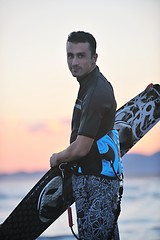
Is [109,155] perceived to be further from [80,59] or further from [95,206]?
[80,59]

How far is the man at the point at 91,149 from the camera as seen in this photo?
2959mm

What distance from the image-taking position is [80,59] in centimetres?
306

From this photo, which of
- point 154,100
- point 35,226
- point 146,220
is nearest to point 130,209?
point 146,220

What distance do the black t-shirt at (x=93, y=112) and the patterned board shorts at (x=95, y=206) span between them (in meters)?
0.06

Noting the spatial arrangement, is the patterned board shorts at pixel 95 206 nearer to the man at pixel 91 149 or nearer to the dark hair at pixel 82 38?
the man at pixel 91 149

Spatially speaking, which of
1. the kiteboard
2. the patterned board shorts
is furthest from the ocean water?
the patterned board shorts

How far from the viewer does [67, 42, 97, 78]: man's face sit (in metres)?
3.06

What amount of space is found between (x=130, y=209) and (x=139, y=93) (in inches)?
138

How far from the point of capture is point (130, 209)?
770 centimetres

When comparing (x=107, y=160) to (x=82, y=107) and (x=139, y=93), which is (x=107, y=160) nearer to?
(x=82, y=107)

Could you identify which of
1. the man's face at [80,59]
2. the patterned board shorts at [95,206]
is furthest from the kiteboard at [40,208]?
the man's face at [80,59]

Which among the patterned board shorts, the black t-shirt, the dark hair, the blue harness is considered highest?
the dark hair

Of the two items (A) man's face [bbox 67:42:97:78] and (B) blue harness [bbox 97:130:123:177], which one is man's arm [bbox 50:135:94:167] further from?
(A) man's face [bbox 67:42:97:78]

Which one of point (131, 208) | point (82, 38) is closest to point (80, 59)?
point (82, 38)
